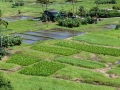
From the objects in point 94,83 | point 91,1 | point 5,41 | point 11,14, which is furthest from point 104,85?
point 91,1

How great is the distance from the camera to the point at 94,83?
28.3m

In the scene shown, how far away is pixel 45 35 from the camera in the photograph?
160ft

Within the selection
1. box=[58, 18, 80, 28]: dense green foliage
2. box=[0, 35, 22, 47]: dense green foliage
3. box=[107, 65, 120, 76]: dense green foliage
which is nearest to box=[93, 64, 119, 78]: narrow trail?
box=[107, 65, 120, 76]: dense green foliage

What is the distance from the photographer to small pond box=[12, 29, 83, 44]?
152 feet

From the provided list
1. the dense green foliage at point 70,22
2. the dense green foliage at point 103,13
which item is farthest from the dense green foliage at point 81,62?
the dense green foliage at point 103,13

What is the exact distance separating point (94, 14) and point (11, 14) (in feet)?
64.8

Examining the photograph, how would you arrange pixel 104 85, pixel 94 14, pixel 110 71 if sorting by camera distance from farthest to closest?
pixel 94 14 → pixel 110 71 → pixel 104 85

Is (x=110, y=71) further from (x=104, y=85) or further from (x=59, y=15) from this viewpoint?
(x=59, y=15)

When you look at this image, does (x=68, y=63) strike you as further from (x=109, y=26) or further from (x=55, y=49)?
(x=109, y=26)

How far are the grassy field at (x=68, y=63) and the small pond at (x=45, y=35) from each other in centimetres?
224

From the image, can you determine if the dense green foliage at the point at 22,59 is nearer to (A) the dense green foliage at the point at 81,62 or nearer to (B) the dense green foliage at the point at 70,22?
(A) the dense green foliage at the point at 81,62

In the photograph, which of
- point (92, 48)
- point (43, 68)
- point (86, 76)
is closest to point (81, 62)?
point (86, 76)

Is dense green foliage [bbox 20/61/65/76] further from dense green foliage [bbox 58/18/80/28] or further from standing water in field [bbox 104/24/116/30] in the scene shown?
standing water in field [bbox 104/24/116/30]

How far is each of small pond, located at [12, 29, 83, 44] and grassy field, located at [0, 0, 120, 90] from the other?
7.34ft
